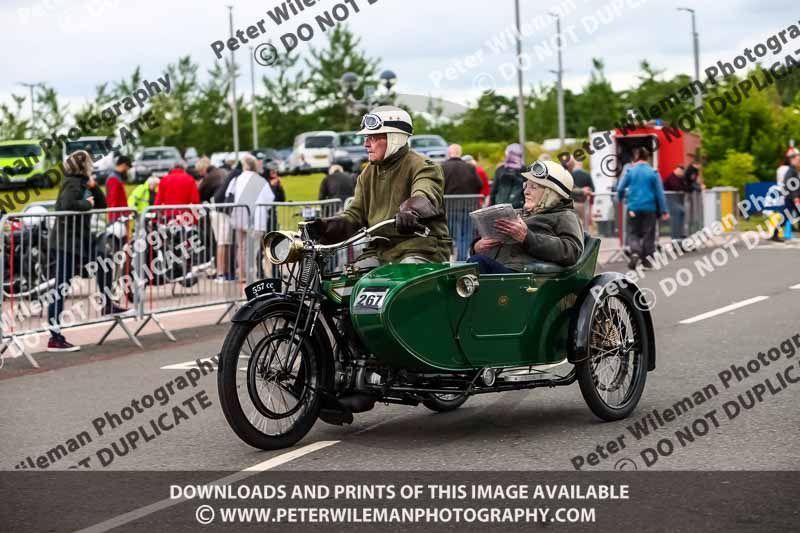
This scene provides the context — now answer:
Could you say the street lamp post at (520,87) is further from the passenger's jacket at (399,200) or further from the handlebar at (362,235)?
the handlebar at (362,235)

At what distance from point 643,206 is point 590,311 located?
13358 mm

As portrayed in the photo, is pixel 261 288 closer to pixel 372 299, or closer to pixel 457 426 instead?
pixel 372 299

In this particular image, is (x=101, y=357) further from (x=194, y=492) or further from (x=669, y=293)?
(x=669, y=293)

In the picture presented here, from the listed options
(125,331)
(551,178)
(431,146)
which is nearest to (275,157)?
(431,146)

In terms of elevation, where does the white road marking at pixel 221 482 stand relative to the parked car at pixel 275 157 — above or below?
below

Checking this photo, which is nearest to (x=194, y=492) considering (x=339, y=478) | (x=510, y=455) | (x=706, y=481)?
(x=339, y=478)

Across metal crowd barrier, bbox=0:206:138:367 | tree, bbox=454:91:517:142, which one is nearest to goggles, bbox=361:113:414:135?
metal crowd barrier, bbox=0:206:138:367

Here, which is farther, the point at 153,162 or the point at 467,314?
the point at 153,162

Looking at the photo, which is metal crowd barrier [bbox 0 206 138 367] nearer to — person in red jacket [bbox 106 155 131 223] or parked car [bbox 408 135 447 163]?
person in red jacket [bbox 106 155 131 223]

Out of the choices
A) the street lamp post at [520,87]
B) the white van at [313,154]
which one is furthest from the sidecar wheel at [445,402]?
the white van at [313,154]

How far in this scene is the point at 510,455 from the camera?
6.79 metres

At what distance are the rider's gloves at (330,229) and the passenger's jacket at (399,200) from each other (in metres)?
0.05

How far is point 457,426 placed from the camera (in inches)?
305

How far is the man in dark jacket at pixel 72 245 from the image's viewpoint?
12008 mm
